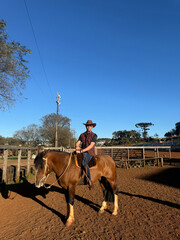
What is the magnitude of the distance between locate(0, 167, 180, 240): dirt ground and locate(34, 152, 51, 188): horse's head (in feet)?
3.77

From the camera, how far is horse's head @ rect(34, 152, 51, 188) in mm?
3695

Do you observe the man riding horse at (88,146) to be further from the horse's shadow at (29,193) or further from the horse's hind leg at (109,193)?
the horse's shadow at (29,193)

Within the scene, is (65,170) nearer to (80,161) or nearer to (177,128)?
(80,161)

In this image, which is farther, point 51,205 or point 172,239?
point 51,205

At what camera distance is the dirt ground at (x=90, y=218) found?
3.47 meters

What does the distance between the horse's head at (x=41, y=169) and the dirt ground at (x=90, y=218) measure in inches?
45.2

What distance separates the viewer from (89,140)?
4.33 meters

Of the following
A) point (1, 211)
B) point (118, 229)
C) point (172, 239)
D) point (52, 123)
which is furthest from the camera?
point (52, 123)

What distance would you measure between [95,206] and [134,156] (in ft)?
45.0

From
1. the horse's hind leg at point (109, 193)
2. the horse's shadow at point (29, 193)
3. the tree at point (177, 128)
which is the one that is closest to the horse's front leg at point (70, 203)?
the horse's shadow at point (29, 193)

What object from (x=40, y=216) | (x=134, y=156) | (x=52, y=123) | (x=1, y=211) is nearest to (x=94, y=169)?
(x=40, y=216)

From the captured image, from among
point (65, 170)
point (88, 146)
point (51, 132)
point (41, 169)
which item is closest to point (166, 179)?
point (88, 146)

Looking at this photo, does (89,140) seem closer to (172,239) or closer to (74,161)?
(74,161)

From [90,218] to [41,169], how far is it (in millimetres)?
1968
